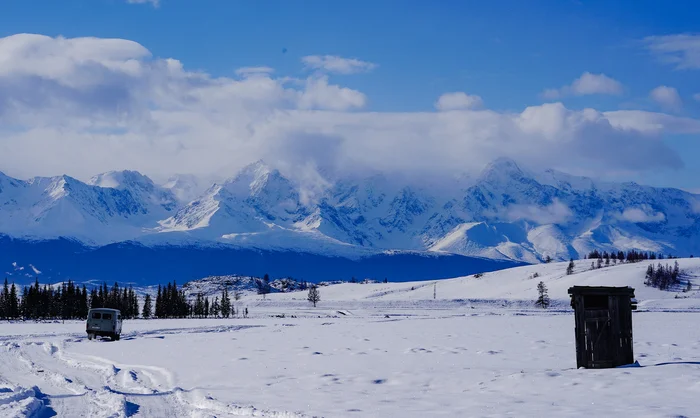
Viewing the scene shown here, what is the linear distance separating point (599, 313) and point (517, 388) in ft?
17.7

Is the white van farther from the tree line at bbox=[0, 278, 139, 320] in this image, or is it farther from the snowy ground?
the tree line at bbox=[0, 278, 139, 320]

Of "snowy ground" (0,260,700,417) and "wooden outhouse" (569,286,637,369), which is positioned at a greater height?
"wooden outhouse" (569,286,637,369)

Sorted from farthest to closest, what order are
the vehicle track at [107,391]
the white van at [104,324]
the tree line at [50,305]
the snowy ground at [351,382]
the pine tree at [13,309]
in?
the tree line at [50,305], the pine tree at [13,309], the white van at [104,324], the vehicle track at [107,391], the snowy ground at [351,382]

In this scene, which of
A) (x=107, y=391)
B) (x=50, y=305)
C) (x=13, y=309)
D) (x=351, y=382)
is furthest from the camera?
(x=50, y=305)

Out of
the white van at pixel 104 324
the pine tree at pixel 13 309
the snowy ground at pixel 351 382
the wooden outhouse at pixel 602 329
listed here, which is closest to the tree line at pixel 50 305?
the pine tree at pixel 13 309

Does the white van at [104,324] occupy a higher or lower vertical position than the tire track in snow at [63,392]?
higher

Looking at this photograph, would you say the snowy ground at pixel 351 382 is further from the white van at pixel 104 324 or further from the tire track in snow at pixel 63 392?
the white van at pixel 104 324

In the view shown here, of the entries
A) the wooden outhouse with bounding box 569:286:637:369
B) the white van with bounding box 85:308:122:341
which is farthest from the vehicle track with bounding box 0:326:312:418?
the white van with bounding box 85:308:122:341

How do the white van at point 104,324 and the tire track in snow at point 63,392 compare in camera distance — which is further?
the white van at point 104,324

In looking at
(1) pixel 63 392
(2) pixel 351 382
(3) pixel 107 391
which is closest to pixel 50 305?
(1) pixel 63 392

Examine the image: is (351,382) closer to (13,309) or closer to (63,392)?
(63,392)

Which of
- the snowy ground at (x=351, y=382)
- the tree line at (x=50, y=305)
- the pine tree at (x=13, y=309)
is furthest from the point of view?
the tree line at (x=50, y=305)

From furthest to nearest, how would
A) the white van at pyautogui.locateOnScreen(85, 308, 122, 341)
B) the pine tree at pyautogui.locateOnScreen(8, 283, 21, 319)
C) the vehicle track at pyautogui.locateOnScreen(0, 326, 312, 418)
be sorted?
the pine tree at pyautogui.locateOnScreen(8, 283, 21, 319)
the white van at pyautogui.locateOnScreen(85, 308, 122, 341)
the vehicle track at pyautogui.locateOnScreen(0, 326, 312, 418)

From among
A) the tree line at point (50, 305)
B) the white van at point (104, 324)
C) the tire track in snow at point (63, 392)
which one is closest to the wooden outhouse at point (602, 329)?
the tire track in snow at point (63, 392)
